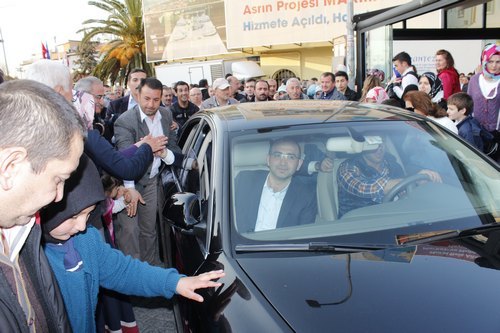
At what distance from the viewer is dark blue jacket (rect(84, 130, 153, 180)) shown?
8.74ft

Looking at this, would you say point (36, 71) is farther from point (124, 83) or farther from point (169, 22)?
point (124, 83)

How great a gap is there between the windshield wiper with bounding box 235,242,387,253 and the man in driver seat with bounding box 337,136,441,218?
330 mm

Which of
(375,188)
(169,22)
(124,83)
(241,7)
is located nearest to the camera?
(375,188)

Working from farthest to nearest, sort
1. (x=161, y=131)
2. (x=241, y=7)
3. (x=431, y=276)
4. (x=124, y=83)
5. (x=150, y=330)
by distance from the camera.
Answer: (x=124, y=83) < (x=241, y=7) < (x=161, y=131) < (x=150, y=330) < (x=431, y=276)

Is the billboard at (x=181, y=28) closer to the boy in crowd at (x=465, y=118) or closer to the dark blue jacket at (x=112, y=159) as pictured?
the boy in crowd at (x=465, y=118)

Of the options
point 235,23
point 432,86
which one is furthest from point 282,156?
point 235,23

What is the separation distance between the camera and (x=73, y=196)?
59.7 inches

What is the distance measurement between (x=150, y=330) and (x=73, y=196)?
7.17 ft

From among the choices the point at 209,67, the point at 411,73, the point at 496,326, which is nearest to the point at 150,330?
the point at 496,326

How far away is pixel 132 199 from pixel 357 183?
6.94 feet

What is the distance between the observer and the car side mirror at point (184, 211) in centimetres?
224

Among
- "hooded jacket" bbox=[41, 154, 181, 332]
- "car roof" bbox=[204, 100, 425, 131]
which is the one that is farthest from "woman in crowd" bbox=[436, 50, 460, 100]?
"hooded jacket" bbox=[41, 154, 181, 332]

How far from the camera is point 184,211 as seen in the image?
2.26 meters

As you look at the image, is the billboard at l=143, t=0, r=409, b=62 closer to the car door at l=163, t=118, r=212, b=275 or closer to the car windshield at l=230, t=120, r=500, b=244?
the car door at l=163, t=118, r=212, b=275
